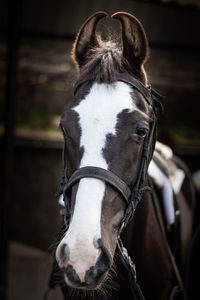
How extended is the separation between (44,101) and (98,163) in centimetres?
382

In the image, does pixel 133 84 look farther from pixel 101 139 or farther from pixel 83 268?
pixel 83 268

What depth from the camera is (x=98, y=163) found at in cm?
154

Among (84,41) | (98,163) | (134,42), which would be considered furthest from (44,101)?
(98,163)

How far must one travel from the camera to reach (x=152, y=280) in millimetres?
2039

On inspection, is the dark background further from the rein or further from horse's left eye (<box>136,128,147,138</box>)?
horse's left eye (<box>136,128,147,138</box>)

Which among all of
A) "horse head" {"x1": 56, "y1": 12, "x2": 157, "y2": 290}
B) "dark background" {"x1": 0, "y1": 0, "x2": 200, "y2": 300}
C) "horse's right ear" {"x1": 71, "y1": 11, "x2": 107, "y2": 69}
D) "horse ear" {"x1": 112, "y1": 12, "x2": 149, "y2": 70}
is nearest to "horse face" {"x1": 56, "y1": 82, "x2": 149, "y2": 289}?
"horse head" {"x1": 56, "y1": 12, "x2": 157, "y2": 290}

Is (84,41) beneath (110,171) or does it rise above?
above

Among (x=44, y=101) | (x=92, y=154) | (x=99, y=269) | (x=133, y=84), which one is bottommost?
(x=44, y=101)

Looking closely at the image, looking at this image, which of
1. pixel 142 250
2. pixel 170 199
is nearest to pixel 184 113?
pixel 170 199

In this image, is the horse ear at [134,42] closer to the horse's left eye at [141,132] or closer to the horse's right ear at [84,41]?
the horse's right ear at [84,41]

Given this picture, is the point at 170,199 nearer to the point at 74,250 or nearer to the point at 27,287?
the point at 74,250

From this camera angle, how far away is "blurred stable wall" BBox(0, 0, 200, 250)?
14.8 ft

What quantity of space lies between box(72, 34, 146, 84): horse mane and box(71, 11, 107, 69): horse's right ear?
0.12ft

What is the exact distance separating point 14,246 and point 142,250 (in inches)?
128
